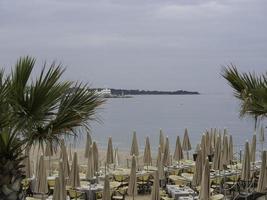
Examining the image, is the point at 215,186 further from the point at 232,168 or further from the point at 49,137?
the point at 49,137

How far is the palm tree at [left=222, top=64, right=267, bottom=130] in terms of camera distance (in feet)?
32.7

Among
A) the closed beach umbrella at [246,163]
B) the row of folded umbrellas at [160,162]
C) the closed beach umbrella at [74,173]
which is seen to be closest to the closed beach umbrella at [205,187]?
the row of folded umbrellas at [160,162]

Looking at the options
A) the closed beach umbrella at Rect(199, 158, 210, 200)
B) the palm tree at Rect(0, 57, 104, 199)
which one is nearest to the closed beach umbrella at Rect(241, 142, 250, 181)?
the closed beach umbrella at Rect(199, 158, 210, 200)

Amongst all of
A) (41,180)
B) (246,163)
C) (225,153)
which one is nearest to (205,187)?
(246,163)

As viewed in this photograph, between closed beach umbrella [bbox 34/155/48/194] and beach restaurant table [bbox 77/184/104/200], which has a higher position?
closed beach umbrella [bbox 34/155/48/194]

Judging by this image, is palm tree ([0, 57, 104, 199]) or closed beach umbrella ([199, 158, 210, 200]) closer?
palm tree ([0, 57, 104, 199])

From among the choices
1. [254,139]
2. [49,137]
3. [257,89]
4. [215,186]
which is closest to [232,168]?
[215,186]

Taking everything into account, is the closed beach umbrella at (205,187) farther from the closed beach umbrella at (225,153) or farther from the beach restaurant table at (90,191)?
the beach restaurant table at (90,191)

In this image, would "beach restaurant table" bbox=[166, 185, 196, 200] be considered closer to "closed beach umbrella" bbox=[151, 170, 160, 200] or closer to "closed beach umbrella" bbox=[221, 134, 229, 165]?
"closed beach umbrella" bbox=[221, 134, 229, 165]

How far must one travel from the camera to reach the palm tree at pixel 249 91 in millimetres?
9977

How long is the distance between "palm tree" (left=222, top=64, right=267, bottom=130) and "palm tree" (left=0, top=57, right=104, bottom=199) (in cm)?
437

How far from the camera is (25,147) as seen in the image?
6.79 metres

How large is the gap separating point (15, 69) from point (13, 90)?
31 cm

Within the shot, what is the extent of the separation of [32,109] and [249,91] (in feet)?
17.8
